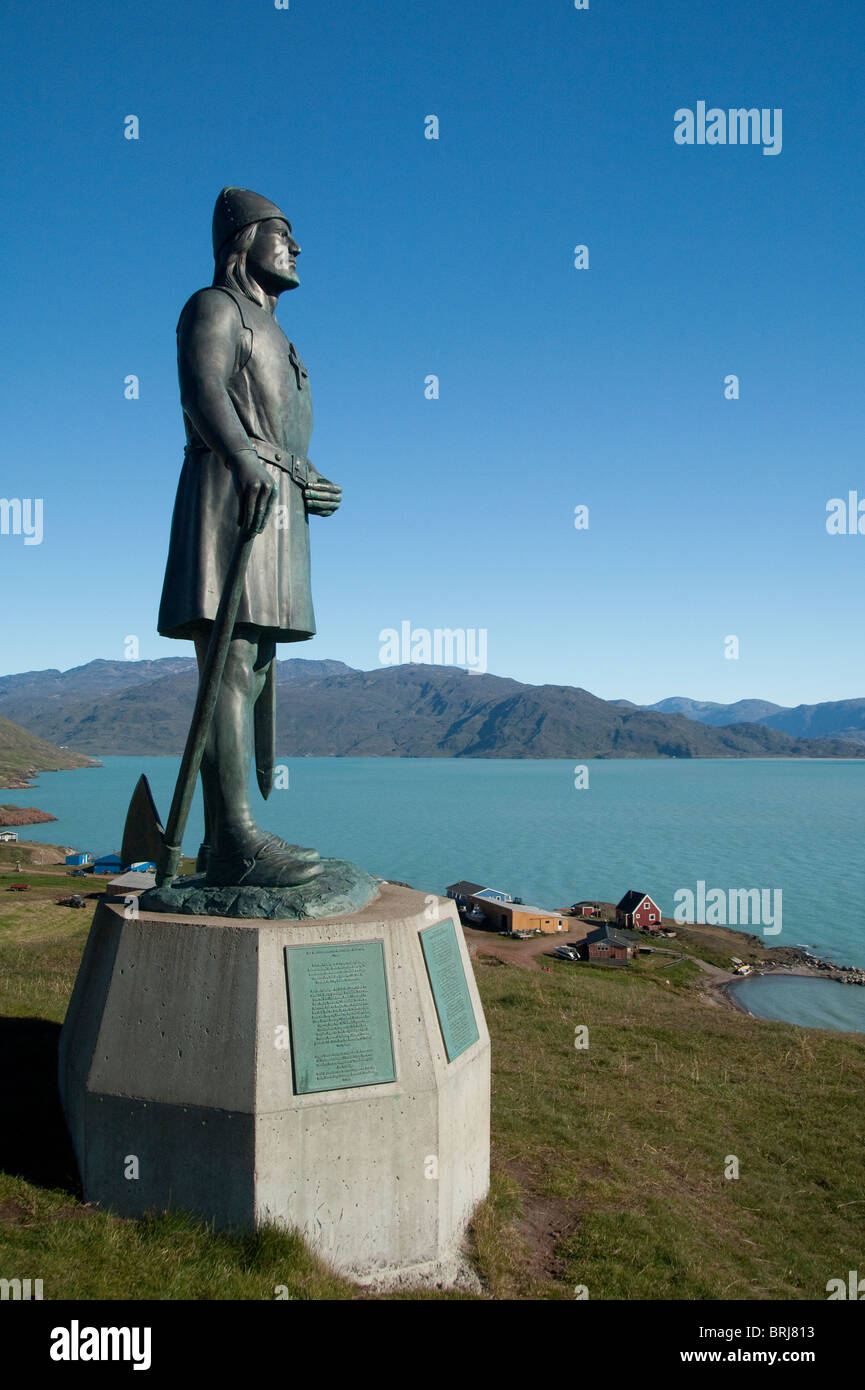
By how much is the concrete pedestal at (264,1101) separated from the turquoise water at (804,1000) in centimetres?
2667

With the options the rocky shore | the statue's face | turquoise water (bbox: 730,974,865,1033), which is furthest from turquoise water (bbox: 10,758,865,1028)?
the statue's face

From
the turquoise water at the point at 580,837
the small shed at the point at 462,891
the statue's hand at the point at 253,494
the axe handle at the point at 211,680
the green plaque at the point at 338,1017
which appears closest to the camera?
the green plaque at the point at 338,1017

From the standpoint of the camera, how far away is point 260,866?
5.23m

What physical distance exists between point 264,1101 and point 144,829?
2.09m

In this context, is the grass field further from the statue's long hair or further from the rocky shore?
the rocky shore

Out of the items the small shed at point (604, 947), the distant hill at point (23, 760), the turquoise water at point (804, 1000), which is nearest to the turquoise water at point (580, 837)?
the turquoise water at point (804, 1000)

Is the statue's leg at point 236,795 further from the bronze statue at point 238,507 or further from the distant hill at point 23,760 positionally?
the distant hill at point 23,760

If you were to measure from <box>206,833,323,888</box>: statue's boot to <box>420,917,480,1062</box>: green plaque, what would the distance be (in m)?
0.82

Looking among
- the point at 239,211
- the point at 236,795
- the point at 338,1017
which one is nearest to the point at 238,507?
the point at 236,795

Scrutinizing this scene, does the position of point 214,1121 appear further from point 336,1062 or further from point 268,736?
point 268,736

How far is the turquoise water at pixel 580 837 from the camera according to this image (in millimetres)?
50500

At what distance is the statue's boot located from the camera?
5.18 meters

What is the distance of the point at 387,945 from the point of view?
15.9 feet

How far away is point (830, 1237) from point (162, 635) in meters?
5.63
